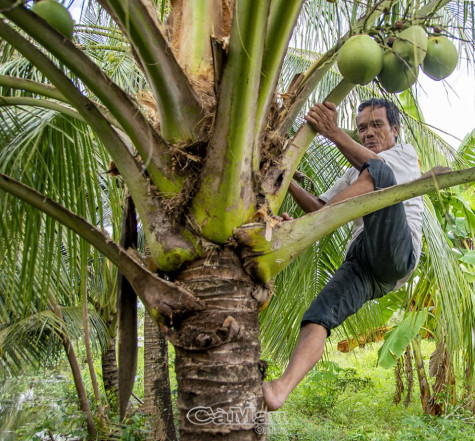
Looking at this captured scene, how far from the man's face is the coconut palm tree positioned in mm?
803

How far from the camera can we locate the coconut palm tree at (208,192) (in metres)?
1.33

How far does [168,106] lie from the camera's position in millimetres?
1525

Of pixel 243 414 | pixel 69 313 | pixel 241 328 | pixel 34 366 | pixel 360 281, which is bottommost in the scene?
pixel 243 414

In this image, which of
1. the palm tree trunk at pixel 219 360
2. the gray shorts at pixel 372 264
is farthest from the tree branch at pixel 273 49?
the gray shorts at pixel 372 264

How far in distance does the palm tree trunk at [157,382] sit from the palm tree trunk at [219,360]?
317 cm

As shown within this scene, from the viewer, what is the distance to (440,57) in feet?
4.94

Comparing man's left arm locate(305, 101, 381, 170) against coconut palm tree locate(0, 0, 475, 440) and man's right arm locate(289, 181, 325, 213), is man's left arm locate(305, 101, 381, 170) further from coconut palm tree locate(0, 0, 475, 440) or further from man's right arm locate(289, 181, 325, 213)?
man's right arm locate(289, 181, 325, 213)

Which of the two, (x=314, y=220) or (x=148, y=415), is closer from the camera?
(x=314, y=220)

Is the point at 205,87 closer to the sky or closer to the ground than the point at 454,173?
closer to the sky

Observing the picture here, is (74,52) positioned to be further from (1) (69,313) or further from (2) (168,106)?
(1) (69,313)

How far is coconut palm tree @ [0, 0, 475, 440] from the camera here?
1331mm

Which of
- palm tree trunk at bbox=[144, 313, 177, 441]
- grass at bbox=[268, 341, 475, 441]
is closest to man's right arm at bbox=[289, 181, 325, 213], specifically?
palm tree trunk at bbox=[144, 313, 177, 441]

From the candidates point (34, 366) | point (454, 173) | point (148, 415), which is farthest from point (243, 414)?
point (34, 366)

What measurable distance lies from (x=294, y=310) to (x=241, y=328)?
73.2 inches
